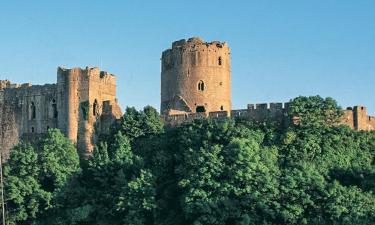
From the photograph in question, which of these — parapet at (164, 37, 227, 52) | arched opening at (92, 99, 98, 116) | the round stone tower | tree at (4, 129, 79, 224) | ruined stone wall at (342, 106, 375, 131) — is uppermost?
parapet at (164, 37, 227, 52)

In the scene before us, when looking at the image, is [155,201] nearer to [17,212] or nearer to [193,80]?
[17,212]

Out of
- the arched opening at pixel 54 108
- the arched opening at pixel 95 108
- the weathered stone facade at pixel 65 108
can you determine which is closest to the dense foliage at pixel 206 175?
the weathered stone facade at pixel 65 108

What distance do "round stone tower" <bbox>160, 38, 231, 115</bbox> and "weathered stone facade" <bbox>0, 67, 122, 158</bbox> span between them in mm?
4663

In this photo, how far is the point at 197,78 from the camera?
63312mm

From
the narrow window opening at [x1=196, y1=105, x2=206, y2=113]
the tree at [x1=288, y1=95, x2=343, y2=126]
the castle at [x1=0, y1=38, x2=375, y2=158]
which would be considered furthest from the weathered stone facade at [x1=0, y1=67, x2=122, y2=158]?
the tree at [x1=288, y1=95, x2=343, y2=126]

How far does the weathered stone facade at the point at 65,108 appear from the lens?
59.3 m

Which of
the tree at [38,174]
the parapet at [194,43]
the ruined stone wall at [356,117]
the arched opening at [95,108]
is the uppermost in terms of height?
the parapet at [194,43]

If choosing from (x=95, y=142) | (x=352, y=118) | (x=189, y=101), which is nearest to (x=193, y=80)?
(x=189, y=101)

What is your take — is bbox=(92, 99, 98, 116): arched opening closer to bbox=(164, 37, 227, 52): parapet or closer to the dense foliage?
the dense foliage

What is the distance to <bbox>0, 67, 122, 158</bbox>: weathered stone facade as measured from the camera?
5931cm

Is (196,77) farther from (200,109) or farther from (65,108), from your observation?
(65,108)

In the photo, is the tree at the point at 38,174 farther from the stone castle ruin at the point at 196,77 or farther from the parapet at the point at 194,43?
the parapet at the point at 194,43

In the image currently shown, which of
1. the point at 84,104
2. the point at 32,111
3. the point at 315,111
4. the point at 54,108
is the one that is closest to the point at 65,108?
the point at 84,104

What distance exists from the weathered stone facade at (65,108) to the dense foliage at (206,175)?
8.13 ft
